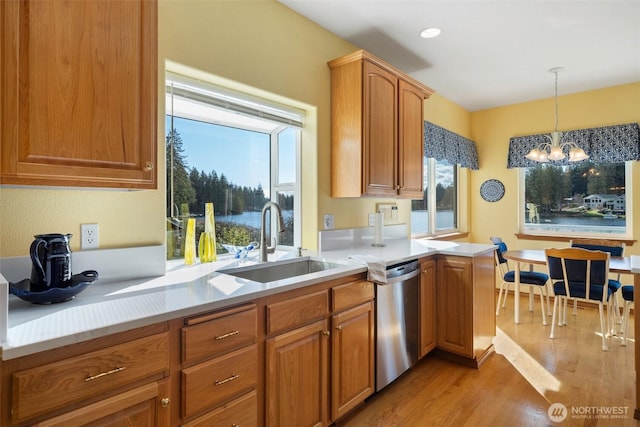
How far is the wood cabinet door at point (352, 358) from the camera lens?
1789mm

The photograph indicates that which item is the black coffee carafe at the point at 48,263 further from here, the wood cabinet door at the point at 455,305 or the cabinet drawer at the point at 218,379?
the wood cabinet door at the point at 455,305

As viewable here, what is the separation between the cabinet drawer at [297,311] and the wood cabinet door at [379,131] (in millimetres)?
1066

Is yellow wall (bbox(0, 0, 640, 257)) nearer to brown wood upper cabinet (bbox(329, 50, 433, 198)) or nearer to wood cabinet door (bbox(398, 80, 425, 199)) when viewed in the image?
brown wood upper cabinet (bbox(329, 50, 433, 198))

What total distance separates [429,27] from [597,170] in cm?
310

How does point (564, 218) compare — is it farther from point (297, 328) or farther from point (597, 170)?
point (297, 328)

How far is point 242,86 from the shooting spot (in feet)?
6.99

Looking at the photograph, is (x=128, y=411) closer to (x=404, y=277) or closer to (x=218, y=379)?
(x=218, y=379)

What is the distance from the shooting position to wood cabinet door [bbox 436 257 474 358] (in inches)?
99.1

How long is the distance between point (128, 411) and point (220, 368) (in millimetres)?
314

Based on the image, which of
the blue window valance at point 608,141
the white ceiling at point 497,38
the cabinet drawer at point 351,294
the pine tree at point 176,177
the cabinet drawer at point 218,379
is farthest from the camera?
the blue window valance at point 608,141

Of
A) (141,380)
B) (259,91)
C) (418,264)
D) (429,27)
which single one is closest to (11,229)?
(141,380)

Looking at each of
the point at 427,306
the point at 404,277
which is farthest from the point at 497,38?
the point at 427,306

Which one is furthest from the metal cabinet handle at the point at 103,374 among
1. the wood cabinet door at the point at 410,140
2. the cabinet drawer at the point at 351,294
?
the wood cabinet door at the point at 410,140

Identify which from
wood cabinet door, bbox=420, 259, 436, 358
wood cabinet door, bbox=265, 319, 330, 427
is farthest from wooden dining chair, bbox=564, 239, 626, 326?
wood cabinet door, bbox=265, 319, 330, 427
